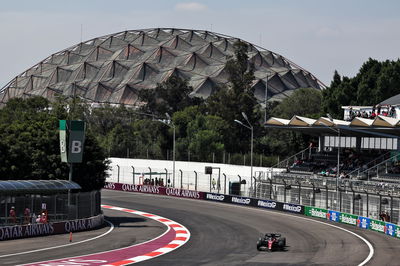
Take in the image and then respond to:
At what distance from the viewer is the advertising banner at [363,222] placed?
173ft

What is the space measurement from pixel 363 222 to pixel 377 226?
2447mm

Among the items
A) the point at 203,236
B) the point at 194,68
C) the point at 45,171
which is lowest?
the point at 203,236

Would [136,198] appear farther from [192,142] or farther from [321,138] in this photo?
[192,142]

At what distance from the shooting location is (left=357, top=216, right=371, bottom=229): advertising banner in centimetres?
5281

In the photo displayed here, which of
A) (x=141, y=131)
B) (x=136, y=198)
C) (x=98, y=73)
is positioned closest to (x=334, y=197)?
(x=136, y=198)

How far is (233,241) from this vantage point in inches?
1718

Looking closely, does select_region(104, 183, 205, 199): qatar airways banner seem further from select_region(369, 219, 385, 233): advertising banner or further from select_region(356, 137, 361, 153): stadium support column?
select_region(369, 219, 385, 233): advertising banner

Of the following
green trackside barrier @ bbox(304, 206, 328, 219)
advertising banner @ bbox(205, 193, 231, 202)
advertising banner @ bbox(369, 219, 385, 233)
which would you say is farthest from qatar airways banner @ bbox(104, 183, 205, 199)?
advertising banner @ bbox(369, 219, 385, 233)

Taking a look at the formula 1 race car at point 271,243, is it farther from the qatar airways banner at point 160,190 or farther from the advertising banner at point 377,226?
the qatar airways banner at point 160,190

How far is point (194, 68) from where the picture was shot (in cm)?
17012

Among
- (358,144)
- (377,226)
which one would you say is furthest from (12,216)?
(358,144)

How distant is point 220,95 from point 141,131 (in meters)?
15.4

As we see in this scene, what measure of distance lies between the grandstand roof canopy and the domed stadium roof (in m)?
80.3

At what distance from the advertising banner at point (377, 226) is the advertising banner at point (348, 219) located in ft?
8.74
